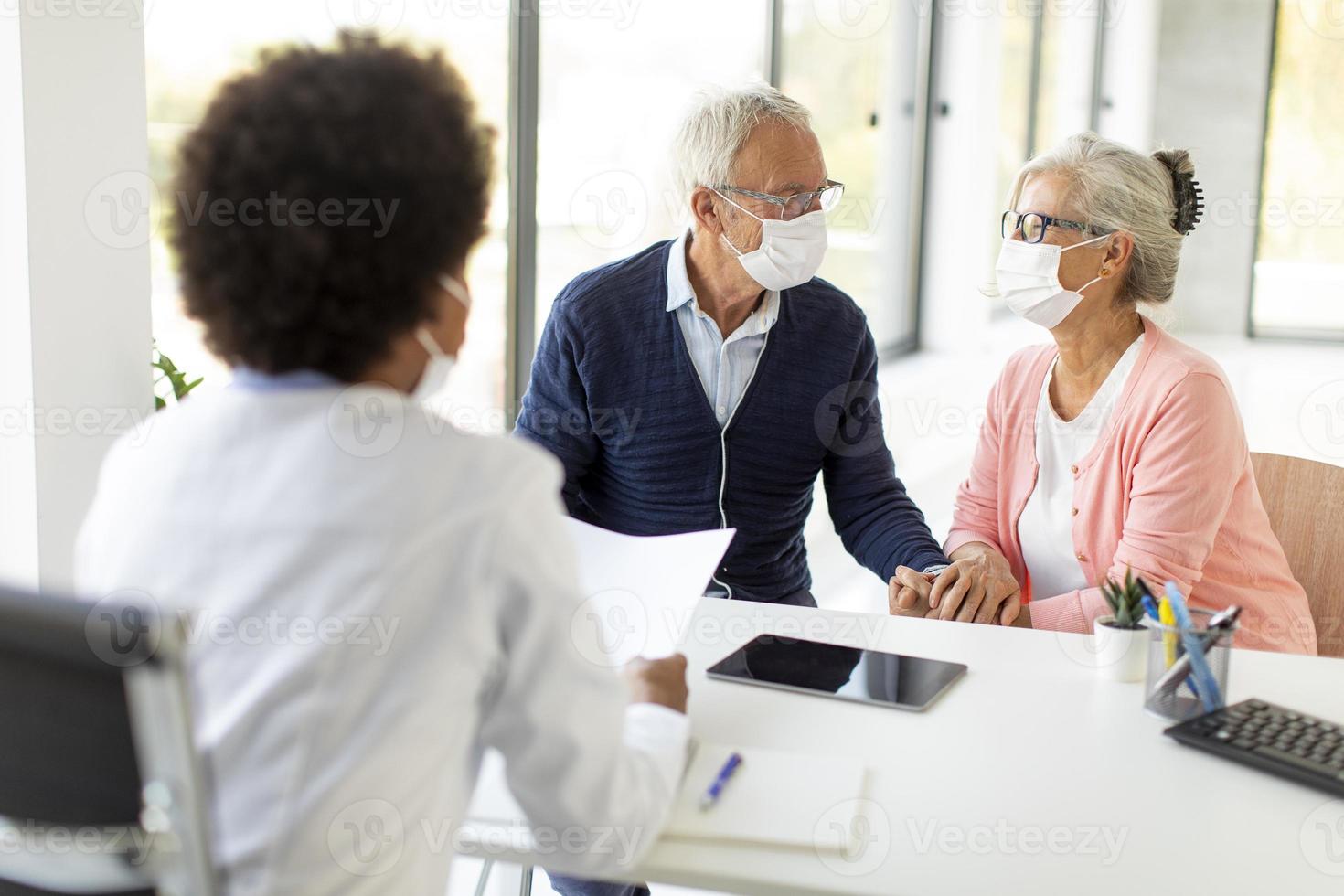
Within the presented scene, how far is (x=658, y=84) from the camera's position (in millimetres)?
3613

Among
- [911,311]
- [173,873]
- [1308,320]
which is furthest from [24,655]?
[1308,320]

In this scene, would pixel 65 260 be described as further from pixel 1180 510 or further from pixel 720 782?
pixel 1180 510

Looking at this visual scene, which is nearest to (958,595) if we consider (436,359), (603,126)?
(436,359)

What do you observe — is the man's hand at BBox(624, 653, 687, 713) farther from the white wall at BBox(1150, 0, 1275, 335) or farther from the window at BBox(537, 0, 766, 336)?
the white wall at BBox(1150, 0, 1275, 335)

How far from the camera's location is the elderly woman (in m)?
1.83

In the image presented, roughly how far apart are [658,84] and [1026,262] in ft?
5.86

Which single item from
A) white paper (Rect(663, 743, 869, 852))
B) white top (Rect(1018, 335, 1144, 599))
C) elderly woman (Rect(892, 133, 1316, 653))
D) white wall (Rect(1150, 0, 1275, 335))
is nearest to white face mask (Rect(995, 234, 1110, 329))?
elderly woman (Rect(892, 133, 1316, 653))

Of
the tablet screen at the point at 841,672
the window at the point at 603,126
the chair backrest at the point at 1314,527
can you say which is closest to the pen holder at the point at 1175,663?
the tablet screen at the point at 841,672

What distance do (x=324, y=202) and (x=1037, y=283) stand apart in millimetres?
1498

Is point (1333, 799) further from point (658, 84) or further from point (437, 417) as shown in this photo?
point (658, 84)

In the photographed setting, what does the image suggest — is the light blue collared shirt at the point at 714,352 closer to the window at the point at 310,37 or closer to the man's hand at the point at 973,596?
the window at the point at 310,37

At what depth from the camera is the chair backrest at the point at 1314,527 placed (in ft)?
6.35

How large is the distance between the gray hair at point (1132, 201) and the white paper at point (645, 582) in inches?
38.0

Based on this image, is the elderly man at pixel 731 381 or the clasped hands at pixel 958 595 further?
the elderly man at pixel 731 381
